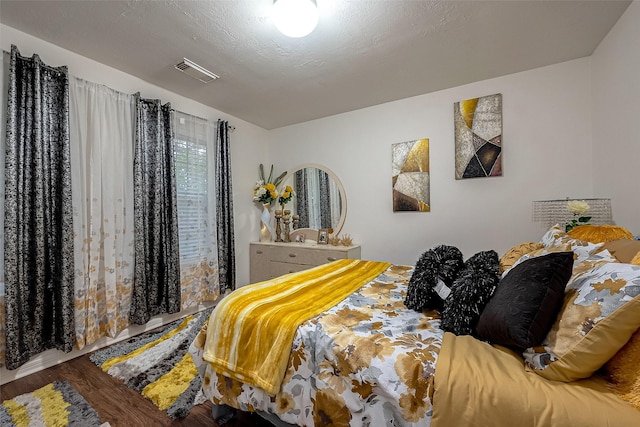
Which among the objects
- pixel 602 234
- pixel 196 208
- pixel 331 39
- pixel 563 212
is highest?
pixel 331 39

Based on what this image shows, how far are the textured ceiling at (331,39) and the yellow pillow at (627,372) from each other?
198 centimetres

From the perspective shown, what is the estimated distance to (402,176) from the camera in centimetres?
311

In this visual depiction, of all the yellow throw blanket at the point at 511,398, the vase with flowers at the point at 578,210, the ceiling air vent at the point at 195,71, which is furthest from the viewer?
the ceiling air vent at the point at 195,71

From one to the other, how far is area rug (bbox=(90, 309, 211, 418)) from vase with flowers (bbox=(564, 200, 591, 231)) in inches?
114

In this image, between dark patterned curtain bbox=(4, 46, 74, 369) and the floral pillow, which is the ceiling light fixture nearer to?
dark patterned curtain bbox=(4, 46, 74, 369)

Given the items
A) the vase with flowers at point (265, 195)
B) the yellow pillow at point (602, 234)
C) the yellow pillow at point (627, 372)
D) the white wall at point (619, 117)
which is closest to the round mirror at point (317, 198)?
the vase with flowers at point (265, 195)

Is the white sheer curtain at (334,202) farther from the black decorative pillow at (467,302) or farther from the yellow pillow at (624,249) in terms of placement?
the yellow pillow at (624,249)

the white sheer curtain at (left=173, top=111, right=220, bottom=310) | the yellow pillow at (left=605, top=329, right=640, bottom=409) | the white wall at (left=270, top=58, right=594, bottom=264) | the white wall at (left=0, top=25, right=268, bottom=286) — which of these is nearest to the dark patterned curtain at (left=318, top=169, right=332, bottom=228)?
the white wall at (left=270, top=58, right=594, bottom=264)

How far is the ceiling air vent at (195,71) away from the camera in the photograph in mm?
2277

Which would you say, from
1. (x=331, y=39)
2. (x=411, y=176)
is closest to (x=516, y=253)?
(x=411, y=176)

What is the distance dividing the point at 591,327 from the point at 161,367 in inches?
96.5

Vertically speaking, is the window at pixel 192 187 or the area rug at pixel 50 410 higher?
the window at pixel 192 187

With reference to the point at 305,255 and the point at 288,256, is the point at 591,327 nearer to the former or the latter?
the point at 305,255

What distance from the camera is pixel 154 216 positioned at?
8.39 ft
